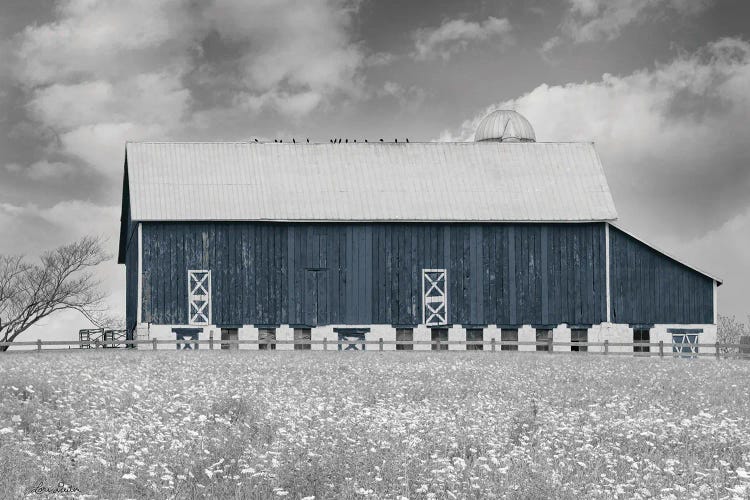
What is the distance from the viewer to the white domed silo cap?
202 feet

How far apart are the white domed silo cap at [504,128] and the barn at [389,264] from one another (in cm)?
1560

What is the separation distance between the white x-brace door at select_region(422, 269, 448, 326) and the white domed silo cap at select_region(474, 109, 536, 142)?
63.4 feet

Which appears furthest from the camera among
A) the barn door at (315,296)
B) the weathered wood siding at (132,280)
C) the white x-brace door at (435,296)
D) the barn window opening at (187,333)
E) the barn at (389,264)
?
the weathered wood siding at (132,280)

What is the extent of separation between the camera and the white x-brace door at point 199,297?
42.7 m

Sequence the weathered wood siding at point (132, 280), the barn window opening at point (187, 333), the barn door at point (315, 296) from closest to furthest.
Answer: the barn window opening at point (187, 333), the barn door at point (315, 296), the weathered wood siding at point (132, 280)

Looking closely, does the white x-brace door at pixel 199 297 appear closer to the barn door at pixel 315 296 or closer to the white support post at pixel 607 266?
the barn door at pixel 315 296

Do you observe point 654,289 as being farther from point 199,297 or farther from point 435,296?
point 199,297

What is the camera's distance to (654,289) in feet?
146
